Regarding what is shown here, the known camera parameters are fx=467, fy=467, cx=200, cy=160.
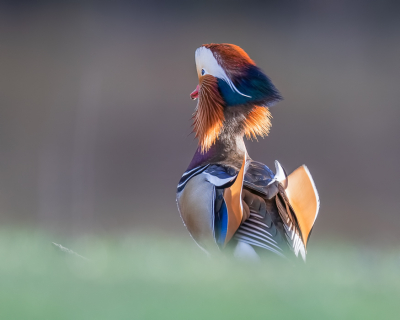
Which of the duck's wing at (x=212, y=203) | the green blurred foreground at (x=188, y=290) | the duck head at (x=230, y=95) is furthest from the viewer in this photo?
the duck head at (x=230, y=95)

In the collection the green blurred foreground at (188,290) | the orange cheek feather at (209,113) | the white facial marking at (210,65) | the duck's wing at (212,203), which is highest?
the green blurred foreground at (188,290)

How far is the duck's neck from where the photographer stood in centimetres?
125

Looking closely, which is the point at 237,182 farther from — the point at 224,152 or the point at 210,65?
the point at 210,65

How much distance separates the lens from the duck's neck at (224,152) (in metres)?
1.25

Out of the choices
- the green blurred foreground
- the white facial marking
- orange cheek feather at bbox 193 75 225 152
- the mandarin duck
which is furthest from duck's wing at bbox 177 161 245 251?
the green blurred foreground

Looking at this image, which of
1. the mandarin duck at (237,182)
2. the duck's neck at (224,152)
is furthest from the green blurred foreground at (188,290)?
the duck's neck at (224,152)

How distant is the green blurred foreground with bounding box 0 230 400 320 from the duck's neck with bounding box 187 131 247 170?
2.69 ft

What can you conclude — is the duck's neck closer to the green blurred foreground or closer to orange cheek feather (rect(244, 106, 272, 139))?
orange cheek feather (rect(244, 106, 272, 139))

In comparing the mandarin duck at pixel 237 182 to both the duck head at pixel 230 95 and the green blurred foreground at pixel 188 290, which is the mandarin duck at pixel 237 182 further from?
the green blurred foreground at pixel 188 290

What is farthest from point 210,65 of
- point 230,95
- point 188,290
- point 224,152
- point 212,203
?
point 188,290

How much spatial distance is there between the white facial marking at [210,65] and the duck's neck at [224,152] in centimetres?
13

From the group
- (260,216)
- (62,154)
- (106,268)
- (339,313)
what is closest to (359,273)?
(339,313)

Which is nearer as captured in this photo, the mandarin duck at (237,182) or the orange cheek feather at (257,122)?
the mandarin duck at (237,182)

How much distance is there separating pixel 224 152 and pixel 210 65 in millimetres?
258
